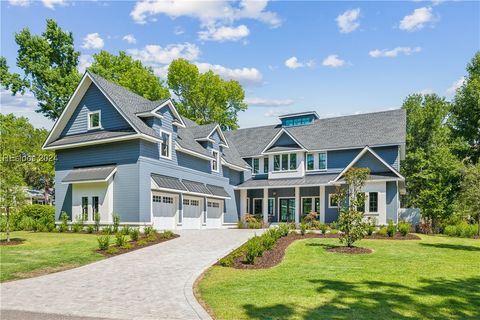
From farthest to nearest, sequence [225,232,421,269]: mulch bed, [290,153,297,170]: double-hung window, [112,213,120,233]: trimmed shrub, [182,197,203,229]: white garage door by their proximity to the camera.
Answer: [290,153,297,170]: double-hung window
[182,197,203,229]: white garage door
[112,213,120,233]: trimmed shrub
[225,232,421,269]: mulch bed

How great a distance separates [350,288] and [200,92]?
4721cm

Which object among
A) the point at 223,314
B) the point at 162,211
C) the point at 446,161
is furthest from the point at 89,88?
the point at 446,161

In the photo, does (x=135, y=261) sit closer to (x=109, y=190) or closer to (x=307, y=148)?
(x=109, y=190)

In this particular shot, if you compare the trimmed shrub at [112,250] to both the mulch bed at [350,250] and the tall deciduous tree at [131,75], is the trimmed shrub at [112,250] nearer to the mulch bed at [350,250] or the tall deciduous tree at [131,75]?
the mulch bed at [350,250]

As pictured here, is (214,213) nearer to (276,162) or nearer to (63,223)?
(276,162)

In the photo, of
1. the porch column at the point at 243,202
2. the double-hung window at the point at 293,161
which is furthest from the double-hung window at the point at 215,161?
the double-hung window at the point at 293,161

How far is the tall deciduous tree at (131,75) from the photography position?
47375mm

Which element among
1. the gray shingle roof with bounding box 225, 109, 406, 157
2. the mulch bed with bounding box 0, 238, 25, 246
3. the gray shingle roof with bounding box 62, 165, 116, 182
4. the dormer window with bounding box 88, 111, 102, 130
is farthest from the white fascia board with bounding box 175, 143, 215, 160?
the mulch bed with bounding box 0, 238, 25, 246

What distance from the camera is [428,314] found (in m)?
7.96

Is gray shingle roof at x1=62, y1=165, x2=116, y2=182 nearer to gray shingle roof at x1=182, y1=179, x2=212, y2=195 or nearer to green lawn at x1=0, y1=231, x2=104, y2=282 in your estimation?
gray shingle roof at x1=182, y1=179, x2=212, y2=195

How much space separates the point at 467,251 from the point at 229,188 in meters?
22.8

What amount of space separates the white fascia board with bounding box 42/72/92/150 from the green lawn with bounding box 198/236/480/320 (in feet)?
64.3

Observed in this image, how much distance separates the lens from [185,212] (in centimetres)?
3017

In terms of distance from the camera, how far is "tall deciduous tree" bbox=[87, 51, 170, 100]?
155 ft
